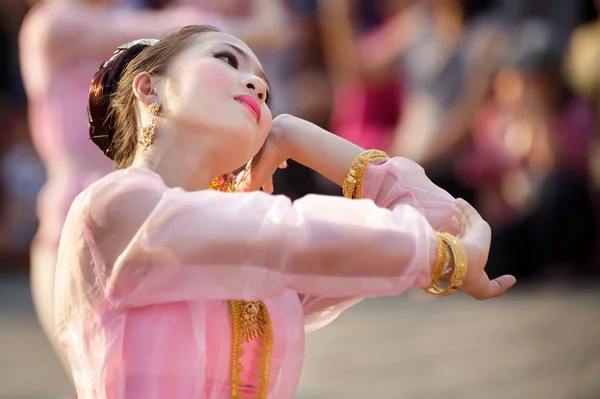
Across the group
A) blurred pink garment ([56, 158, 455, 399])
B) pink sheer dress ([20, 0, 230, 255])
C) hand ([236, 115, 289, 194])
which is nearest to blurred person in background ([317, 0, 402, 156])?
pink sheer dress ([20, 0, 230, 255])

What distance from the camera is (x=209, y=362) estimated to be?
8.13 feet

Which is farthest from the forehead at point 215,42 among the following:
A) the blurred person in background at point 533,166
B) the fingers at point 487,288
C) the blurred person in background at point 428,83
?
the blurred person in background at point 428,83

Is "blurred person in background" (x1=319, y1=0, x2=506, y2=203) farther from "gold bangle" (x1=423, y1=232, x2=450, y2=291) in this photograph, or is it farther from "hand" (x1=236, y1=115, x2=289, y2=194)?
"gold bangle" (x1=423, y1=232, x2=450, y2=291)

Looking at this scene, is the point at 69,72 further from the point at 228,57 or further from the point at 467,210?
the point at 467,210

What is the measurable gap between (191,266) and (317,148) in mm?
477

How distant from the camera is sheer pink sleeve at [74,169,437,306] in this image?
2277mm

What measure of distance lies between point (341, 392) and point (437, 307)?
157 centimetres

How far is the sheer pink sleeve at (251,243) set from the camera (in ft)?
7.47

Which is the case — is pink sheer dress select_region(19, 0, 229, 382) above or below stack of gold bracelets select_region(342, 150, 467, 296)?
below

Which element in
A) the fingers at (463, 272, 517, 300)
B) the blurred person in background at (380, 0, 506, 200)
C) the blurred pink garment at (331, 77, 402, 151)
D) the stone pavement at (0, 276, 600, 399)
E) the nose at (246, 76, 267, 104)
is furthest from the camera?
the blurred pink garment at (331, 77, 402, 151)

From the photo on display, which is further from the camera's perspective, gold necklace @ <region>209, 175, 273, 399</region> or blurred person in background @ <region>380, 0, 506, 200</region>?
blurred person in background @ <region>380, 0, 506, 200</region>

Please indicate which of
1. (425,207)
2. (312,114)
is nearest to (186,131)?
(425,207)

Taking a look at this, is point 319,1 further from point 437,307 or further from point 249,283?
point 249,283

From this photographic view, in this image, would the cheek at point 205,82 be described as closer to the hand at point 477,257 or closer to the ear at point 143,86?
the ear at point 143,86
